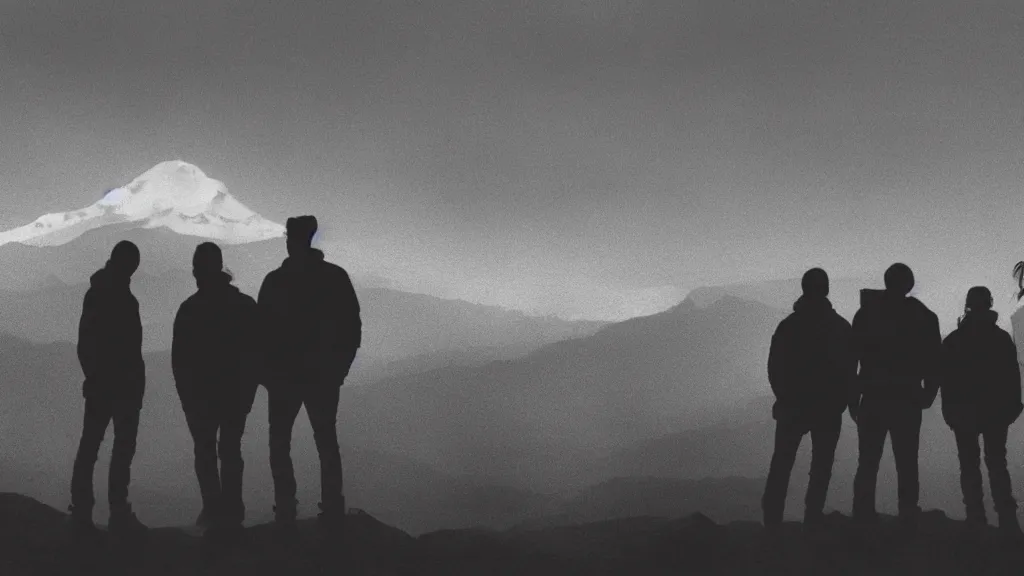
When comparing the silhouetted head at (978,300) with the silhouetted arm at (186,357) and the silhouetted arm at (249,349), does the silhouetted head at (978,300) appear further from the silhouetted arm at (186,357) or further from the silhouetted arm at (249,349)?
the silhouetted arm at (186,357)

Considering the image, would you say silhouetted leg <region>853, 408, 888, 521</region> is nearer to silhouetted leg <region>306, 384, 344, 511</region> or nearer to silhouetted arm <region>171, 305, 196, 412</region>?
silhouetted leg <region>306, 384, 344, 511</region>

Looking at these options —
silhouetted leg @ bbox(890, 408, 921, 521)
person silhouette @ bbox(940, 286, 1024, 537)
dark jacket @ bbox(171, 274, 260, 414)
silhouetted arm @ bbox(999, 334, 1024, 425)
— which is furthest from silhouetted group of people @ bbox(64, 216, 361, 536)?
silhouetted arm @ bbox(999, 334, 1024, 425)

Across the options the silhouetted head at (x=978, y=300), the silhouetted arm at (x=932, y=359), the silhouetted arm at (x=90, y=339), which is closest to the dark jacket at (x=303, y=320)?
the silhouetted arm at (x=90, y=339)

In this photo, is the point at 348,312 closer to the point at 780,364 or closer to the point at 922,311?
the point at 780,364

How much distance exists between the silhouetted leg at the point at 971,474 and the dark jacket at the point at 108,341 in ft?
33.5

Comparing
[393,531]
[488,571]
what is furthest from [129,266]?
[488,571]

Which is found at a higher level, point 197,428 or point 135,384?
point 135,384

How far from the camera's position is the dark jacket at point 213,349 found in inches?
299

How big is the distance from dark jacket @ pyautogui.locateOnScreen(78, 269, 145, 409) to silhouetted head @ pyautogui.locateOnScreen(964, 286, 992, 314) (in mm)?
10308

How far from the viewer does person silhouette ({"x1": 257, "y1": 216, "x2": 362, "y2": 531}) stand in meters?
7.74

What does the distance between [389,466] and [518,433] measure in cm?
4270

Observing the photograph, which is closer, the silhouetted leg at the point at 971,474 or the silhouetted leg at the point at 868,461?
the silhouetted leg at the point at 868,461

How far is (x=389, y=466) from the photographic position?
87.5 meters

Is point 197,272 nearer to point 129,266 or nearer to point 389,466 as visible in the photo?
point 129,266
